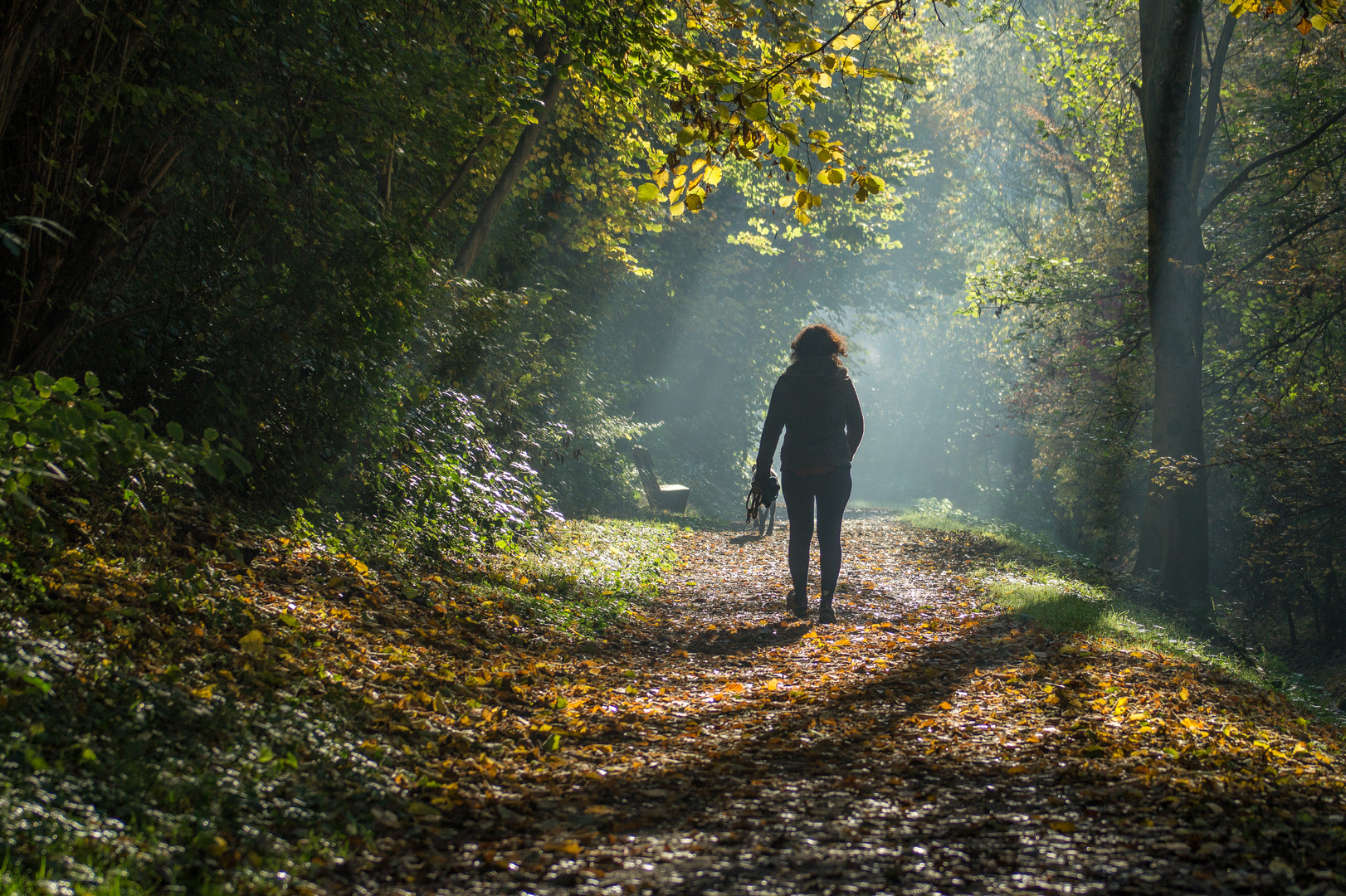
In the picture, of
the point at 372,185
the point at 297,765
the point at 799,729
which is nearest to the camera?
the point at 297,765

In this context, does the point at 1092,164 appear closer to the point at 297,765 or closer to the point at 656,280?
the point at 656,280

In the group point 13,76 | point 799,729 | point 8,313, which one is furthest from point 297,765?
point 13,76

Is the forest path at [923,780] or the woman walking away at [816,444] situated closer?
the forest path at [923,780]

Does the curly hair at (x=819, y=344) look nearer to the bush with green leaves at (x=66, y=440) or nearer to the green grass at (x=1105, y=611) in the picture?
the green grass at (x=1105, y=611)

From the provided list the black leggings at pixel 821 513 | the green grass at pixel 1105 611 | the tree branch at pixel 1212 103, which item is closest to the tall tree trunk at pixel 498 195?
the black leggings at pixel 821 513

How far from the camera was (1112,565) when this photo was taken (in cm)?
1664

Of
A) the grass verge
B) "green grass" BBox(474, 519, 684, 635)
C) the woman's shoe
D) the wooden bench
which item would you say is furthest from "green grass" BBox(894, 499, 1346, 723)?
the wooden bench

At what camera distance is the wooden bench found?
18750mm

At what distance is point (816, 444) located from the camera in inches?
276

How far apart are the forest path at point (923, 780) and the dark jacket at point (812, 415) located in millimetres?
1531

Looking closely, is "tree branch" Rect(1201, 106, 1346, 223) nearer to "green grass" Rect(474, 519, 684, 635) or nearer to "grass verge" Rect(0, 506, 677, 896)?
"green grass" Rect(474, 519, 684, 635)

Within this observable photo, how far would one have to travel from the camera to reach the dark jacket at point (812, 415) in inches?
276

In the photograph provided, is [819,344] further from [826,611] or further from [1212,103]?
[1212,103]

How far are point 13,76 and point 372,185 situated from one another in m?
4.60
